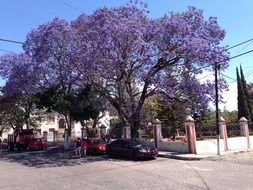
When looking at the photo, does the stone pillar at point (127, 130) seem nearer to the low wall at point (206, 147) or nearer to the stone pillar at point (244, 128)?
the low wall at point (206, 147)

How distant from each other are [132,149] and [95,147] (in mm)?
5715

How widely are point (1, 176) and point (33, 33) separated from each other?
18531mm

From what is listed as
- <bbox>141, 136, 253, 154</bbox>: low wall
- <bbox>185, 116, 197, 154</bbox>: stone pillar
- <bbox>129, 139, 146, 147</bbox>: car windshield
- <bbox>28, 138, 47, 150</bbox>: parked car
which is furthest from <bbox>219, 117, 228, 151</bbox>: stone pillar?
<bbox>28, 138, 47, 150</bbox>: parked car

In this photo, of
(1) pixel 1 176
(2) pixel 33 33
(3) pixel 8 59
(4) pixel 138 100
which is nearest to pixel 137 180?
(1) pixel 1 176

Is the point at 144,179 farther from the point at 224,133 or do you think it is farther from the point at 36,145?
the point at 36,145

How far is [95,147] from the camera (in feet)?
105

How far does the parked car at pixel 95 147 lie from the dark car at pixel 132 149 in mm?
2068

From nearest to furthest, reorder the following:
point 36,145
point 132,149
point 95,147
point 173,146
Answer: point 132,149, point 173,146, point 95,147, point 36,145

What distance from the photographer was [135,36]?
2827 centimetres

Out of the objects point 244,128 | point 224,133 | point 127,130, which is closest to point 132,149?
point 224,133

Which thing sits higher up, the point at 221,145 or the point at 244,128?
the point at 244,128

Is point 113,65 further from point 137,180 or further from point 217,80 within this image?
point 137,180

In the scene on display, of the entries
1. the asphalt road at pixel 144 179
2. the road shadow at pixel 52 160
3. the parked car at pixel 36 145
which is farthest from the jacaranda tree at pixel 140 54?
the parked car at pixel 36 145

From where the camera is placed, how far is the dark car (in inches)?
1036
